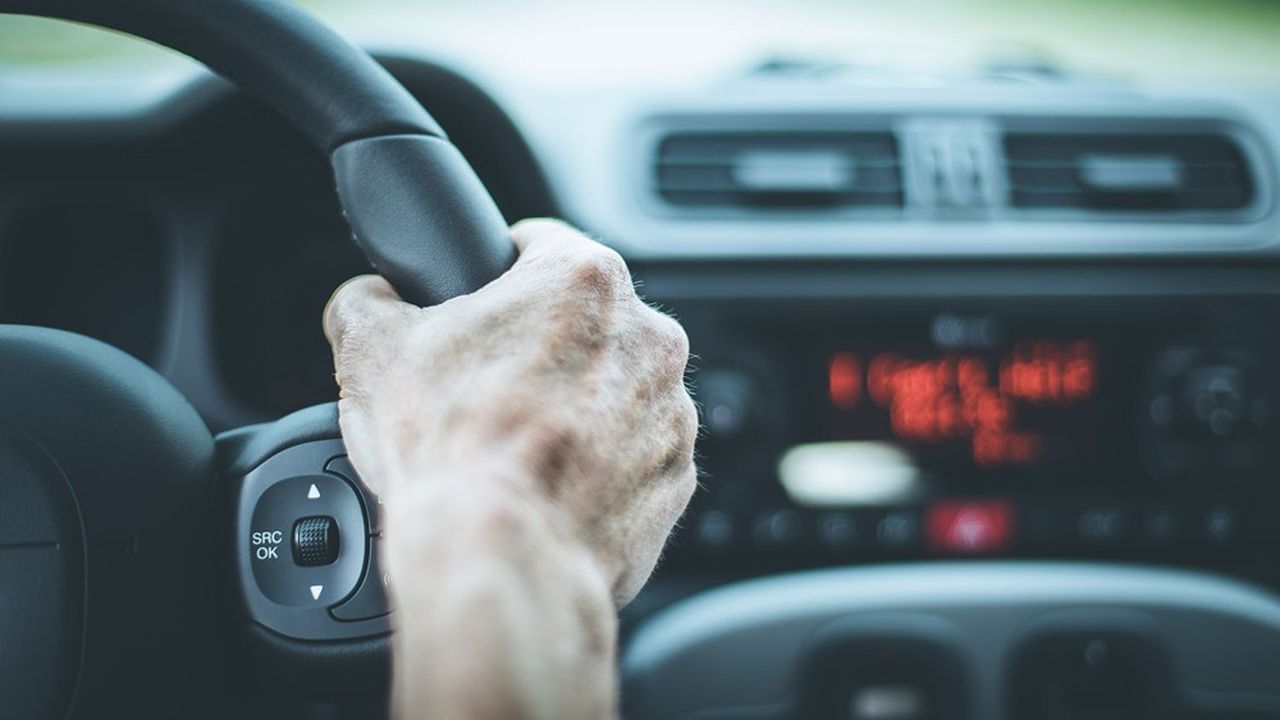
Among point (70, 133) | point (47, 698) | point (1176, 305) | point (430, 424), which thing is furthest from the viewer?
point (1176, 305)

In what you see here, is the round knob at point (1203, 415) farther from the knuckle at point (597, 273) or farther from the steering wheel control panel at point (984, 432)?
the knuckle at point (597, 273)

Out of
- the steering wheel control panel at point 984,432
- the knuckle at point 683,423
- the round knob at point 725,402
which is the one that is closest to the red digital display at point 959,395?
the steering wheel control panel at point 984,432

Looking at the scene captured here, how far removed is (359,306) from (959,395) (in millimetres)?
992

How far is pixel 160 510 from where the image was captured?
2.09 feet

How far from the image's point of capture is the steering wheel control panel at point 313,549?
62cm

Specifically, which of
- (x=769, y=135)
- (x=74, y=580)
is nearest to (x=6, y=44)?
(x=769, y=135)

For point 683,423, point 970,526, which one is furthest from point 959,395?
point 683,423

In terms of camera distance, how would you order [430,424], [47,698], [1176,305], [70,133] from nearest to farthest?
[430,424] → [47,698] → [70,133] → [1176,305]

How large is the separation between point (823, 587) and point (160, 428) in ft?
2.96

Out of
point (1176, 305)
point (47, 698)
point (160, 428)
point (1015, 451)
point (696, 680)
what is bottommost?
point (696, 680)

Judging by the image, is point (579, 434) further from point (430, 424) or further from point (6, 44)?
point (6, 44)

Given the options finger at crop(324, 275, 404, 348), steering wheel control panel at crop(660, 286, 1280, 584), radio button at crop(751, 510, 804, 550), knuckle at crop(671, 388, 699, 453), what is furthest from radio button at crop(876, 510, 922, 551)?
finger at crop(324, 275, 404, 348)

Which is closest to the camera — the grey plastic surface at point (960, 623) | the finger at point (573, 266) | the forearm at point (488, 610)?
the forearm at point (488, 610)

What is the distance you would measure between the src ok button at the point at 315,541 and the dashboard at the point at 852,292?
2.40ft
